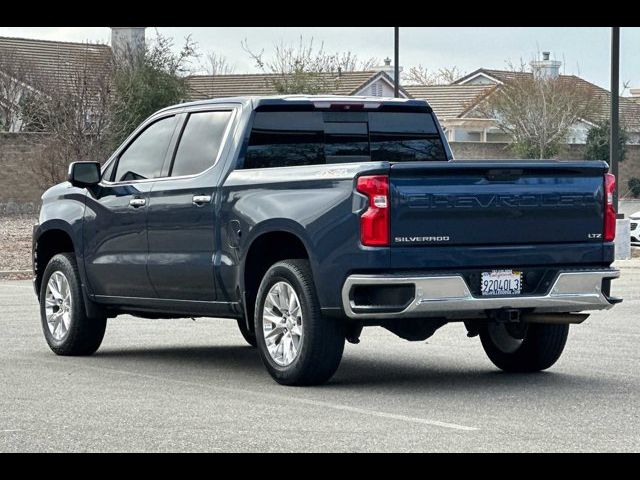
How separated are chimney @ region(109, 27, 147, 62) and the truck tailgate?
125 feet

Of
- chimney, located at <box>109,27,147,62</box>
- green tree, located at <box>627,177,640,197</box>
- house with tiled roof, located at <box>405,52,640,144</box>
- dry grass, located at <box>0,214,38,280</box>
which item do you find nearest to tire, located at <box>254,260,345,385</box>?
dry grass, located at <box>0,214,38,280</box>

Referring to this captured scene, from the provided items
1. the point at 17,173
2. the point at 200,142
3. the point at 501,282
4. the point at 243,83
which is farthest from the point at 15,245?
the point at 243,83

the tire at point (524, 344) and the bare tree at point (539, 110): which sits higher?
the bare tree at point (539, 110)

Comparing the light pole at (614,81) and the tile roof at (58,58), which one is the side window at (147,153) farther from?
the tile roof at (58,58)

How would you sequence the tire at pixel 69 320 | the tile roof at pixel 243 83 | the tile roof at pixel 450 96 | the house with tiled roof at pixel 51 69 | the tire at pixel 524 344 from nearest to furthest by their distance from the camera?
1. the tire at pixel 524 344
2. the tire at pixel 69 320
3. the house with tiled roof at pixel 51 69
4. the tile roof at pixel 243 83
5. the tile roof at pixel 450 96

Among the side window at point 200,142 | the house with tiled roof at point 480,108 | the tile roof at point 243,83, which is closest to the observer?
the side window at point 200,142

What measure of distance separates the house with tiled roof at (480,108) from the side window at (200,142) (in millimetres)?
57570

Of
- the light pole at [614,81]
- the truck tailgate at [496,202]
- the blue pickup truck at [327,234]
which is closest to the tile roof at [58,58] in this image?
the light pole at [614,81]

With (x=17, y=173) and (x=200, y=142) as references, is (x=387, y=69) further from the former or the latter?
(x=200, y=142)

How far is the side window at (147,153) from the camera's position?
517 inches

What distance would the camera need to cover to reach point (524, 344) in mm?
12273
